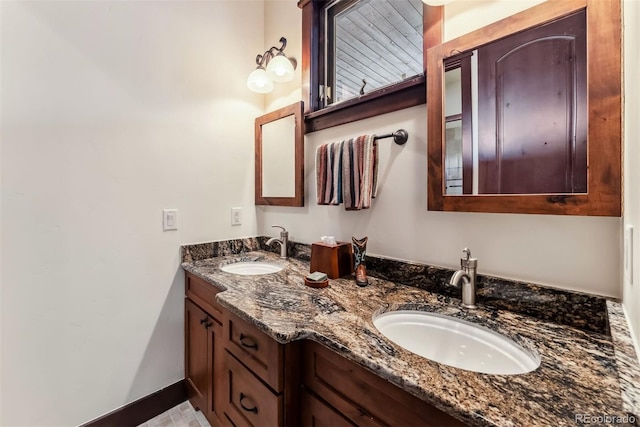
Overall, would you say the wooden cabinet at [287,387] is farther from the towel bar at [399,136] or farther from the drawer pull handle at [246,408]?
the towel bar at [399,136]

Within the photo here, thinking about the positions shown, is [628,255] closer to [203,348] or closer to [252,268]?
[252,268]

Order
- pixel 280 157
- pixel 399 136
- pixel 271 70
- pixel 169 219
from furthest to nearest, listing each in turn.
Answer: pixel 280 157 → pixel 271 70 → pixel 169 219 → pixel 399 136

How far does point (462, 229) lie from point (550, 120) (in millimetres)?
439

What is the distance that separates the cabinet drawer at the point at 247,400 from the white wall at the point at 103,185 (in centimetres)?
66

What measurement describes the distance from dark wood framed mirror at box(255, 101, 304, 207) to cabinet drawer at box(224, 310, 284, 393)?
2.70 feet

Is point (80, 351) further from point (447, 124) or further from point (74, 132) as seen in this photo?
point (447, 124)

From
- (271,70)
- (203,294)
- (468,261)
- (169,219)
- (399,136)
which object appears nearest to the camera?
(468,261)

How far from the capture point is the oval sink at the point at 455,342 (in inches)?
29.1

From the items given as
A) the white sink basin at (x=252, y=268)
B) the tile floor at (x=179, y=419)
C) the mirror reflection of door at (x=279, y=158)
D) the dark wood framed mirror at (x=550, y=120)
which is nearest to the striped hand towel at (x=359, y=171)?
the dark wood framed mirror at (x=550, y=120)

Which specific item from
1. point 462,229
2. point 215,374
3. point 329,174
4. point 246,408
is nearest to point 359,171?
point 329,174

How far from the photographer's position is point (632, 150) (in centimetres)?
64

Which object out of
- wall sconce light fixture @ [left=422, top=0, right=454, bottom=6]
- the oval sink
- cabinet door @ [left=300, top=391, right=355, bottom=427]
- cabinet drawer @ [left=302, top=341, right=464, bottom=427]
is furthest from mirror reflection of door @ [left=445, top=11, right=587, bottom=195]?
cabinet door @ [left=300, top=391, right=355, bottom=427]

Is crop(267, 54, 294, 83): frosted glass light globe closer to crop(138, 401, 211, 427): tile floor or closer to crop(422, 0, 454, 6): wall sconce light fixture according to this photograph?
crop(422, 0, 454, 6): wall sconce light fixture

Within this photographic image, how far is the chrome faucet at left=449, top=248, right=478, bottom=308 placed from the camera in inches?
37.2
